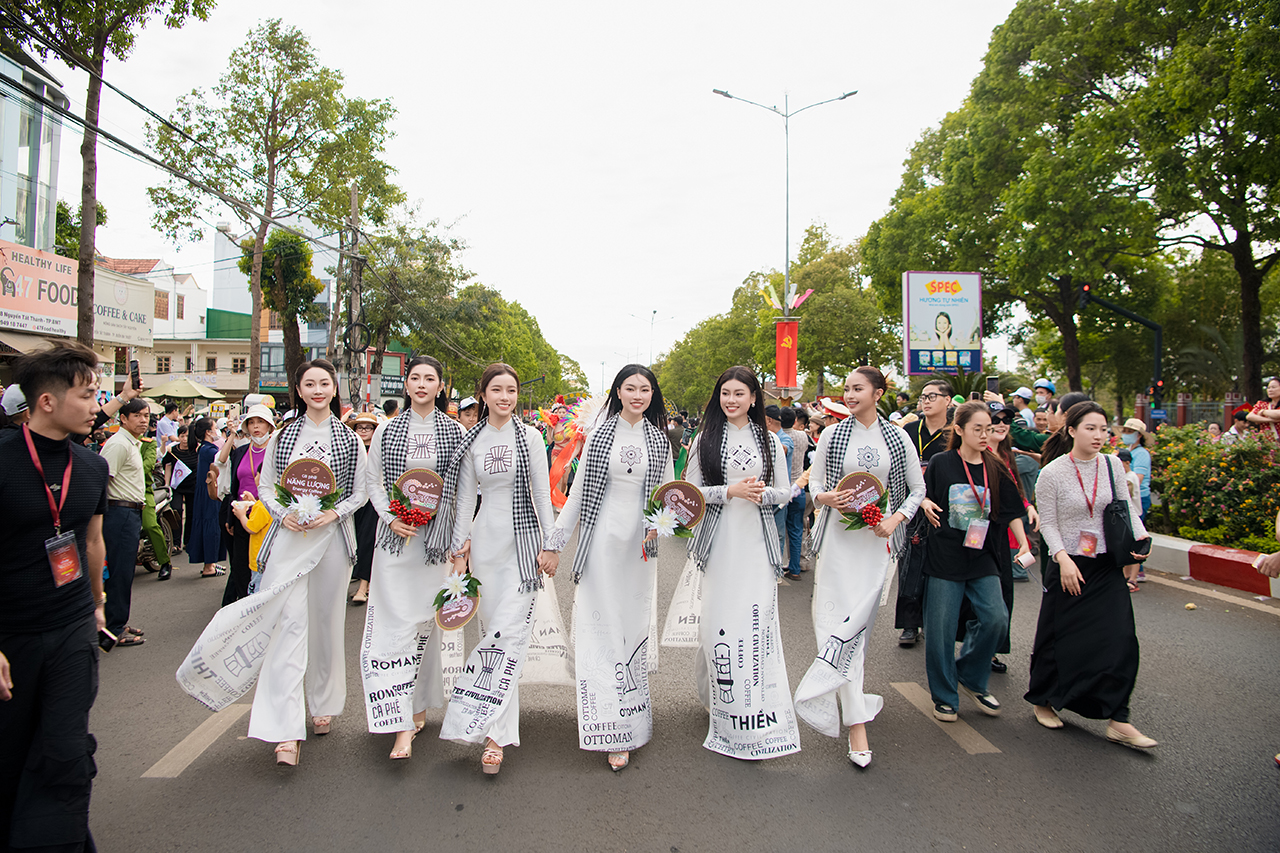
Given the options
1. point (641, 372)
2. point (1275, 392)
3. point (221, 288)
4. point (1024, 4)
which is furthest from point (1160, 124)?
point (221, 288)

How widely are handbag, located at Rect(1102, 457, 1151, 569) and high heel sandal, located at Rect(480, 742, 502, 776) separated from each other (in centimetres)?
333

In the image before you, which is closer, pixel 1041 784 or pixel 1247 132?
pixel 1041 784

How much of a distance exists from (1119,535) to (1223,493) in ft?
21.4

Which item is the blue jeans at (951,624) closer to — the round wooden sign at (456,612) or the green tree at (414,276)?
the round wooden sign at (456,612)

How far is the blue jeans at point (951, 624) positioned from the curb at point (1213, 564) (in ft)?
15.6

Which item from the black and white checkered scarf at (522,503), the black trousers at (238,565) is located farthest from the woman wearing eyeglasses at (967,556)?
the black trousers at (238,565)

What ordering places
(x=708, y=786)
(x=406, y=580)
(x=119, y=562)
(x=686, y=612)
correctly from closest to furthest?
1. (x=708, y=786)
2. (x=406, y=580)
3. (x=686, y=612)
4. (x=119, y=562)

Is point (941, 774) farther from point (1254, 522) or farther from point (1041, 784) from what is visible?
point (1254, 522)

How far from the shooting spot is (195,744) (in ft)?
13.4

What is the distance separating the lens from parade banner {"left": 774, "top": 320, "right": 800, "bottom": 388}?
1160 inches

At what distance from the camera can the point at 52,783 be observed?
8.48 feet

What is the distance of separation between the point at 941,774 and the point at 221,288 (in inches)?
2693

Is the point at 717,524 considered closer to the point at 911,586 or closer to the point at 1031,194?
the point at 911,586

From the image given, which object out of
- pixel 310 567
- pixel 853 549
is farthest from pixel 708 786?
pixel 310 567
